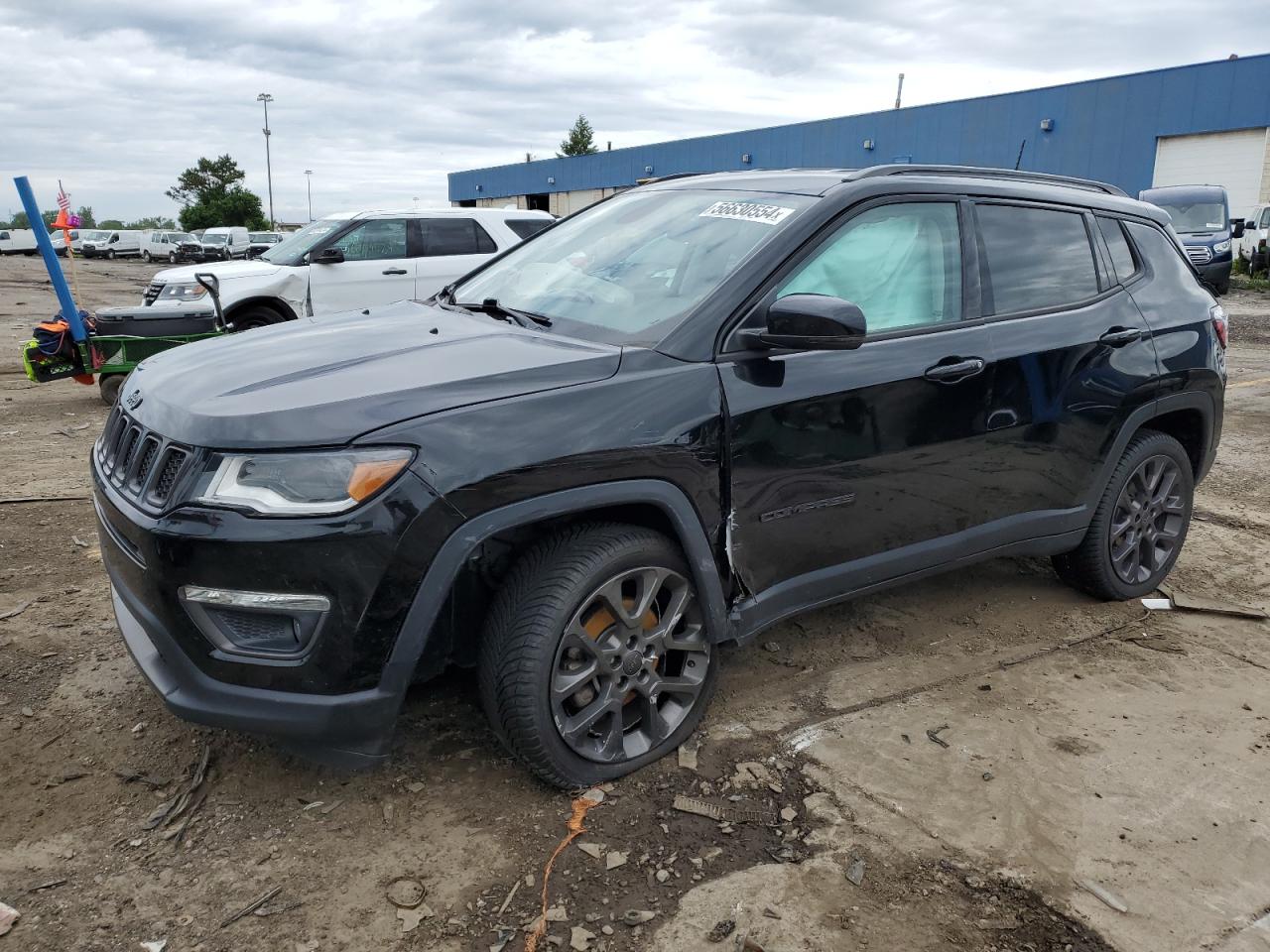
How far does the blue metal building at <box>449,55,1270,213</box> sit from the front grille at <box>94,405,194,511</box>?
851 inches

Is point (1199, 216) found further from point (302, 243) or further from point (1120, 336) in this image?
point (1120, 336)

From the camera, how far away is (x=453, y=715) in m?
3.23

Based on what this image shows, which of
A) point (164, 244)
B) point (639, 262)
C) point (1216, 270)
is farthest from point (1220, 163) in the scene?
point (164, 244)

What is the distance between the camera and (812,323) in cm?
280

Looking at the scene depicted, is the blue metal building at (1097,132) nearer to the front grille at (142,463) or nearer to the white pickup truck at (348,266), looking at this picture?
the white pickup truck at (348,266)

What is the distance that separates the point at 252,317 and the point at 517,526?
308 inches

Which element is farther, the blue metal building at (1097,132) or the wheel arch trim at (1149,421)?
the blue metal building at (1097,132)

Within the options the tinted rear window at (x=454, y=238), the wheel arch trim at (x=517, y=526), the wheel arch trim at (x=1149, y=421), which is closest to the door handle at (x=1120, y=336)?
the wheel arch trim at (x=1149, y=421)

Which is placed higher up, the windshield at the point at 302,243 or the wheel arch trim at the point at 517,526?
the windshield at the point at 302,243

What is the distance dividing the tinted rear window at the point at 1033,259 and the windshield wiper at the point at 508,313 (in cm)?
162

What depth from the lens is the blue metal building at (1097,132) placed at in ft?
80.3

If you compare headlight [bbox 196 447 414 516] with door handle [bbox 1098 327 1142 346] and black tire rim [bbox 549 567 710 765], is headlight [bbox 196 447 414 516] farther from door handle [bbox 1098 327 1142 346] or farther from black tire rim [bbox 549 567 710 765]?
door handle [bbox 1098 327 1142 346]

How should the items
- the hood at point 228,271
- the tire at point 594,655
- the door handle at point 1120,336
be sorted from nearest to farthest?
the tire at point 594,655 < the door handle at point 1120,336 < the hood at point 228,271

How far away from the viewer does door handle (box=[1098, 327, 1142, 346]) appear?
388 cm
